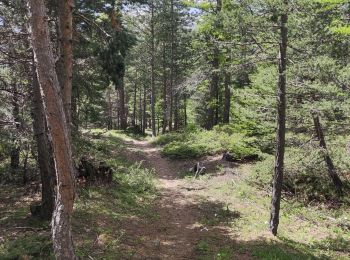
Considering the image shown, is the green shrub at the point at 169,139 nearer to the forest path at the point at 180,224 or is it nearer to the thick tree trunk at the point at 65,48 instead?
the forest path at the point at 180,224

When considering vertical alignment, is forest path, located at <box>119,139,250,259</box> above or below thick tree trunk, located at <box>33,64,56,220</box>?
below

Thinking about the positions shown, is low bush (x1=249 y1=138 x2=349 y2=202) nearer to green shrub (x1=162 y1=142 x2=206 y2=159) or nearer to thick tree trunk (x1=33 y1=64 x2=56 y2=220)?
green shrub (x1=162 y1=142 x2=206 y2=159)

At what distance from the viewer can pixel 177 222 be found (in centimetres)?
1191

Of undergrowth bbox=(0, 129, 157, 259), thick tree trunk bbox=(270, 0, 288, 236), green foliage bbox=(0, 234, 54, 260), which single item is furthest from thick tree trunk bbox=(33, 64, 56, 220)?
thick tree trunk bbox=(270, 0, 288, 236)

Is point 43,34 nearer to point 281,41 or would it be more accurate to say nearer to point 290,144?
point 281,41

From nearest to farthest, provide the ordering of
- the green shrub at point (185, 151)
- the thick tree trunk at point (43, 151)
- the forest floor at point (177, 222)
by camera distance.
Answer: the forest floor at point (177, 222) → the thick tree trunk at point (43, 151) → the green shrub at point (185, 151)

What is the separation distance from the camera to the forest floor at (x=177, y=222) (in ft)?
29.7

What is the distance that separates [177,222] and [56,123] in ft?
24.7

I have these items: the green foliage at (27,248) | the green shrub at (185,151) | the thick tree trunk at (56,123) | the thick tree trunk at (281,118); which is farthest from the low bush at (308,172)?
the thick tree trunk at (56,123)

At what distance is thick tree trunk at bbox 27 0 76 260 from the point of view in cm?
512

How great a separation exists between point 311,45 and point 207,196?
276 inches

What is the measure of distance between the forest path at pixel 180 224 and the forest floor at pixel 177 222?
3 cm

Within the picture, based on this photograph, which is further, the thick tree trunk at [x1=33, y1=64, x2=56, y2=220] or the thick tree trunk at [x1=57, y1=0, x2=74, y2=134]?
the thick tree trunk at [x1=33, y1=64, x2=56, y2=220]

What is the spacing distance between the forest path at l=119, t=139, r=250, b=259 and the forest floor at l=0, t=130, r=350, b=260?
28 mm
